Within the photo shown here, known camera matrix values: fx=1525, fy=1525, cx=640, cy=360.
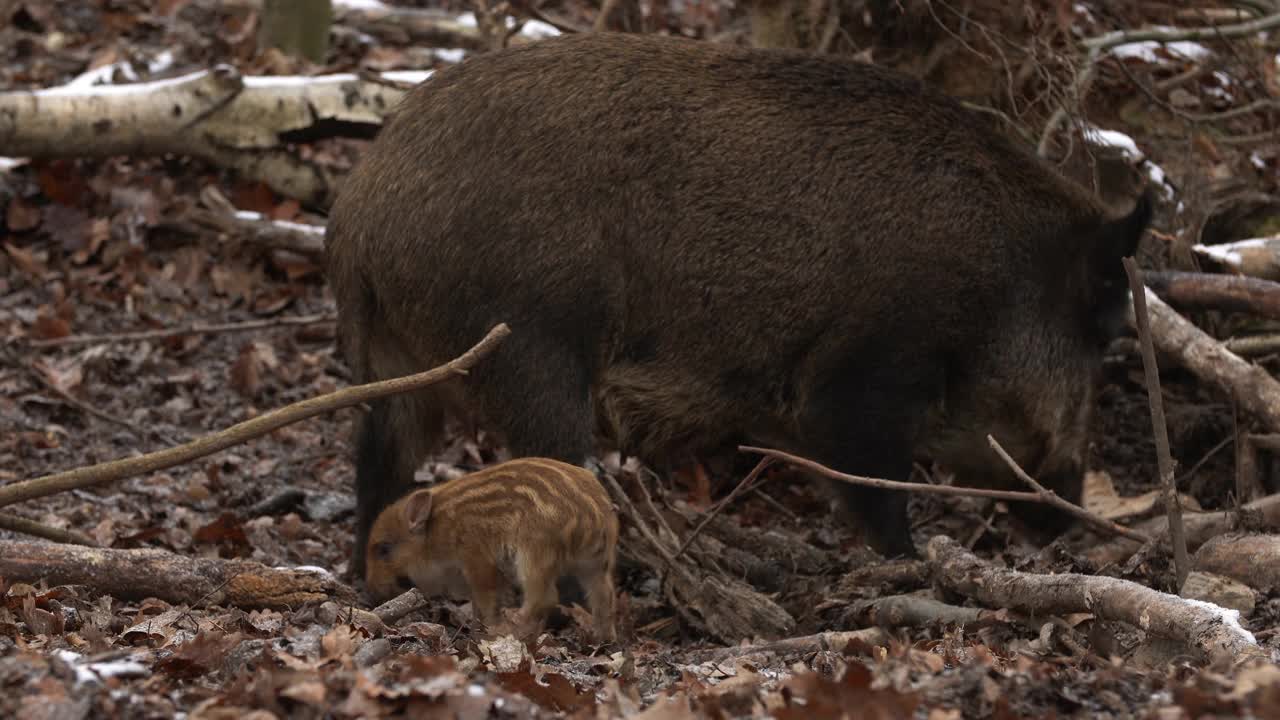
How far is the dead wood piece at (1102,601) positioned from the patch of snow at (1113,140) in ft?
8.93

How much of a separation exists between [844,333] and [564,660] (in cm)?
183

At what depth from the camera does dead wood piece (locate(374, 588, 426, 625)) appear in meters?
4.60

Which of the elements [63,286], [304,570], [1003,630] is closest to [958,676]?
[1003,630]

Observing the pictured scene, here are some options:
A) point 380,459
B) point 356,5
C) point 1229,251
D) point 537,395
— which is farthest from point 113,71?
point 1229,251

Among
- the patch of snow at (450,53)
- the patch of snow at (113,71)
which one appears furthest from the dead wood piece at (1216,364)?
the patch of snow at (113,71)

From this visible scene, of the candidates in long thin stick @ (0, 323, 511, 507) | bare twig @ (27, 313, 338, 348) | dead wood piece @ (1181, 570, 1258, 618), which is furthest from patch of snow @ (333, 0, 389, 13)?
dead wood piece @ (1181, 570, 1258, 618)

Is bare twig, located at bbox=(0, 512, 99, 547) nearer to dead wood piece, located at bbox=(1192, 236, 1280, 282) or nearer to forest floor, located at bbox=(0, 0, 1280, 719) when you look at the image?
forest floor, located at bbox=(0, 0, 1280, 719)

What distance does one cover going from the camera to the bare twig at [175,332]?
283 inches

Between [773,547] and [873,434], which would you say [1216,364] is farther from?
[773,547]

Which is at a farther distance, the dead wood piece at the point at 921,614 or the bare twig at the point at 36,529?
the bare twig at the point at 36,529

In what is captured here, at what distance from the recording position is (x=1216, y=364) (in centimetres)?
599

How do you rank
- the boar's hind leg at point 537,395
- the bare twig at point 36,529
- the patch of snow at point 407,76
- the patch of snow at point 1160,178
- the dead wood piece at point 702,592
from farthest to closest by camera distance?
the patch of snow at point 407,76 → the patch of snow at point 1160,178 → the boar's hind leg at point 537,395 → the dead wood piece at point 702,592 → the bare twig at point 36,529

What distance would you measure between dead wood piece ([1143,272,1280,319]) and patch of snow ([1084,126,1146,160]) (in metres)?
0.76

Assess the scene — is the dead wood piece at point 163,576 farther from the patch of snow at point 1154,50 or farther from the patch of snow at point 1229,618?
the patch of snow at point 1154,50
